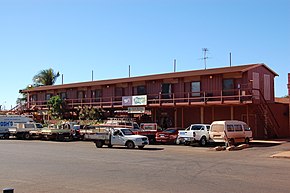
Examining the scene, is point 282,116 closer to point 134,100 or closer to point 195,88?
point 195,88

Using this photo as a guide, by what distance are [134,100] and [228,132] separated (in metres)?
17.2

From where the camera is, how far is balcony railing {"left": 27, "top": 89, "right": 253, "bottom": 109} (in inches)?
1400

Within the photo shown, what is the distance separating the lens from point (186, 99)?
4016cm

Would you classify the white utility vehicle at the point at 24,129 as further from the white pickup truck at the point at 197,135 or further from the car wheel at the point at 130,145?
the white pickup truck at the point at 197,135

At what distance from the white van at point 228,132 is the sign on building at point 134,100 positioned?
14.3m

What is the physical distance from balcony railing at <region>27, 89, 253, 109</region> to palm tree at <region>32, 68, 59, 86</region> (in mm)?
22046

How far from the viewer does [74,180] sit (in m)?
12.7

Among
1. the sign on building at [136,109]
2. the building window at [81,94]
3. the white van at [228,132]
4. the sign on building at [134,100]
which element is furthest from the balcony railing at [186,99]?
the white van at [228,132]

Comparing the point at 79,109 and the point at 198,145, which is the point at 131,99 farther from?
the point at 198,145

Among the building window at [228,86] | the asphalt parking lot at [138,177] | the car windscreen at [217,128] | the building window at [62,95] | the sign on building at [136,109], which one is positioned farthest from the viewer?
the building window at [62,95]

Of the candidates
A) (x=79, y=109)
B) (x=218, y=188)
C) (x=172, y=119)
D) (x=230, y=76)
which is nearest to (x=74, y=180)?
(x=218, y=188)

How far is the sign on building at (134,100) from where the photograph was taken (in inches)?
1699

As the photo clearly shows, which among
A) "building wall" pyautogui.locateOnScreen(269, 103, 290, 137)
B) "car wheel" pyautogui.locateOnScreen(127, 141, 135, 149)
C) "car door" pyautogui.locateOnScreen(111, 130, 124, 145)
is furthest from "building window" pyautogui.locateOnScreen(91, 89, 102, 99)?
"car wheel" pyautogui.locateOnScreen(127, 141, 135, 149)

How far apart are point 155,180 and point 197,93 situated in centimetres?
2777
